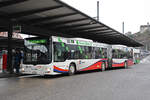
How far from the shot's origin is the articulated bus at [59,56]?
12.0 metres

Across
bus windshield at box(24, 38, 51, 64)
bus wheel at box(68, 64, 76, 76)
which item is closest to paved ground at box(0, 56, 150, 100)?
bus windshield at box(24, 38, 51, 64)

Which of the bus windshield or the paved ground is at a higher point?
the bus windshield

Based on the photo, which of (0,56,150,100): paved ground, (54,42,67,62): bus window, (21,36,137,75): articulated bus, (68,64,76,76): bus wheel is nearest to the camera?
(0,56,150,100): paved ground

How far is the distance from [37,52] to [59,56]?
1558 mm

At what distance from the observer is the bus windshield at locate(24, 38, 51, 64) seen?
12.0 meters

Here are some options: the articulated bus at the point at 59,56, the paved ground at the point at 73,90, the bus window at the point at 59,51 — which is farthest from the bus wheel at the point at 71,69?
the paved ground at the point at 73,90

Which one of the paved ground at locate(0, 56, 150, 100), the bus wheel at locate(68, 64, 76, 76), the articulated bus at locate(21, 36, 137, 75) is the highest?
the articulated bus at locate(21, 36, 137, 75)

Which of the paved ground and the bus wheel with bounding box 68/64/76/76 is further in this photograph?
the bus wheel with bounding box 68/64/76/76

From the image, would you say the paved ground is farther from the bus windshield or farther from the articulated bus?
the bus windshield

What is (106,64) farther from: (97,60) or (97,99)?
(97,99)

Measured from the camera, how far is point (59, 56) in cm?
1284

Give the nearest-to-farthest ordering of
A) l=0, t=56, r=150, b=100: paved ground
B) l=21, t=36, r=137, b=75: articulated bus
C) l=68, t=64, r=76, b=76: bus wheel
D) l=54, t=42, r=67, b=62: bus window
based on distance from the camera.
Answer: l=0, t=56, r=150, b=100: paved ground < l=21, t=36, r=137, b=75: articulated bus < l=54, t=42, r=67, b=62: bus window < l=68, t=64, r=76, b=76: bus wheel

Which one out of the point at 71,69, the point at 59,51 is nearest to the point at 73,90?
the point at 59,51

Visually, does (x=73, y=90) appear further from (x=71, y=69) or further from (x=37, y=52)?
(x=71, y=69)
